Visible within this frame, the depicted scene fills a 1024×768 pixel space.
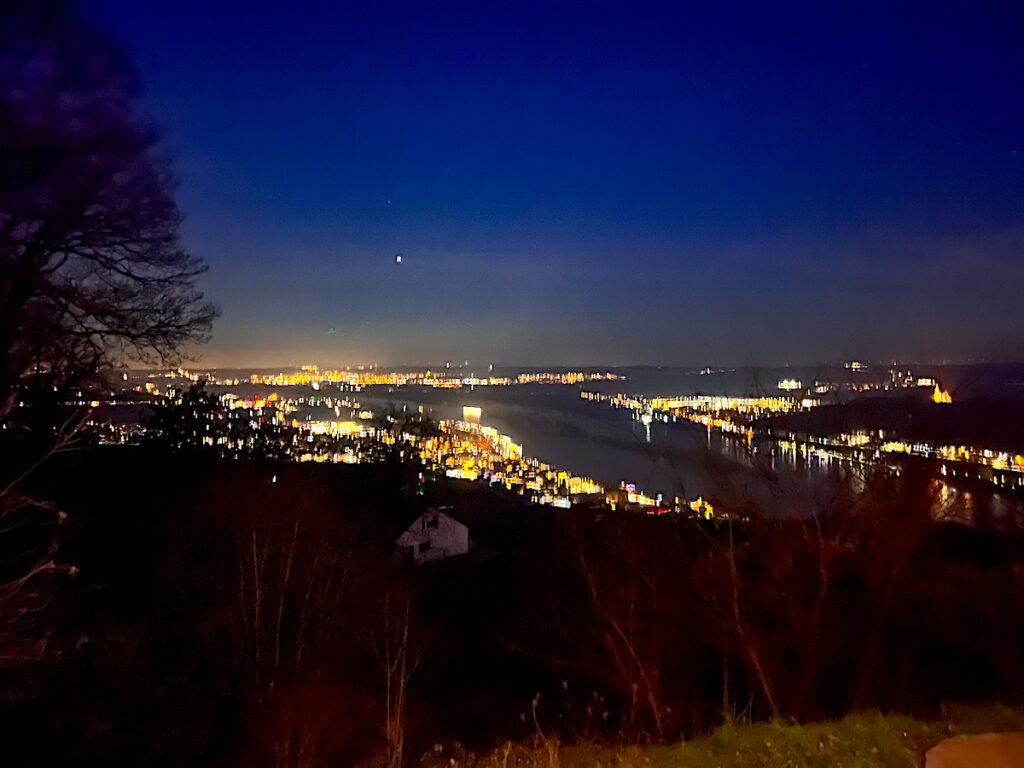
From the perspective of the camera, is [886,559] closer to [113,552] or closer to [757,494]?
[757,494]

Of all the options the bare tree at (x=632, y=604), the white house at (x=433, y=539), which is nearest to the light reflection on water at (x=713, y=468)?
the bare tree at (x=632, y=604)

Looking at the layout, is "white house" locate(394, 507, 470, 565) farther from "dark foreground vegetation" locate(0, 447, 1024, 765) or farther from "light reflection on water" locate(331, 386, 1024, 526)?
"light reflection on water" locate(331, 386, 1024, 526)

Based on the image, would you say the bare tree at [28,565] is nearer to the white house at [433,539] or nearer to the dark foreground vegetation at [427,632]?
the dark foreground vegetation at [427,632]

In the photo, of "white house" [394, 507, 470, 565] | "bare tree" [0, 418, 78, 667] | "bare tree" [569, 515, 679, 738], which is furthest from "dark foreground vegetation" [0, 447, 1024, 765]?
"white house" [394, 507, 470, 565]

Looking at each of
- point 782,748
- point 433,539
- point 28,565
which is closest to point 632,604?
point 782,748

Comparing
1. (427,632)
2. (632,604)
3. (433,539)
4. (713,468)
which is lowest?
(427,632)

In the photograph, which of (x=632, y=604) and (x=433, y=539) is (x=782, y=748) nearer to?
(x=632, y=604)

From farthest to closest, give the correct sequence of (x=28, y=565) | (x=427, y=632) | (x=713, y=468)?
(x=427, y=632) → (x=713, y=468) → (x=28, y=565)
